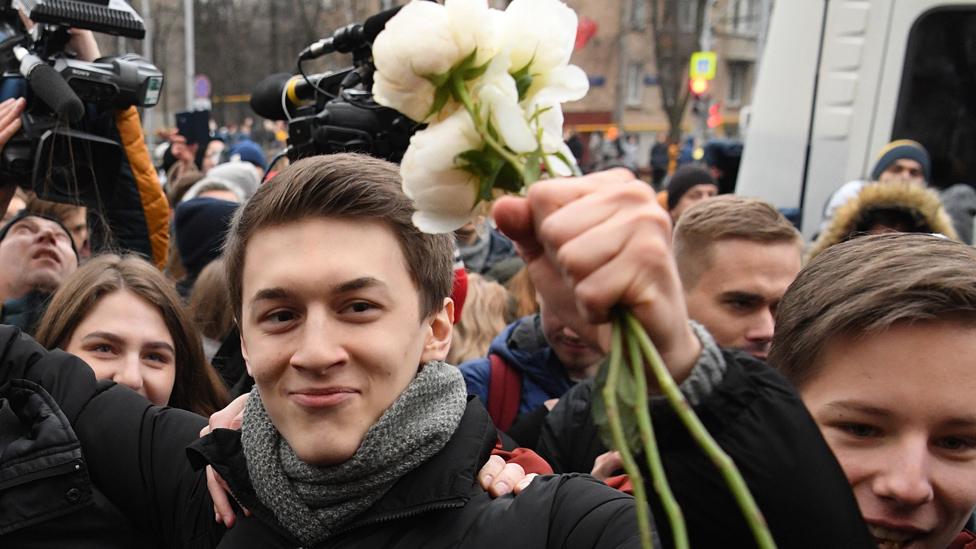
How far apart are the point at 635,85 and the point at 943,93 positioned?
42.3 meters

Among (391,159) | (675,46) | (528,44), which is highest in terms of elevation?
(528,44)

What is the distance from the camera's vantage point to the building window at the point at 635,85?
46469 millimetres

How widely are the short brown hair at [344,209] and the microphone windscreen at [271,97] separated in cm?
165

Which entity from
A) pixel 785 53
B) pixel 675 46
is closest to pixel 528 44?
pixel 785 53

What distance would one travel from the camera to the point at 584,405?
276 centimetres

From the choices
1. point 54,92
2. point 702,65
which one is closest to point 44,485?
point 54,92

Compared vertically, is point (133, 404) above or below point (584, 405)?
above

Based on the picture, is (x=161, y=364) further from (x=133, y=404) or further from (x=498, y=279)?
(x=498, y=279)

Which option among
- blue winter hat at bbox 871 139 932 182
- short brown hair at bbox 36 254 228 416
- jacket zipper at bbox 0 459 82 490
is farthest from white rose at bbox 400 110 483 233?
blue winter hat at bbox 871 139 932 182

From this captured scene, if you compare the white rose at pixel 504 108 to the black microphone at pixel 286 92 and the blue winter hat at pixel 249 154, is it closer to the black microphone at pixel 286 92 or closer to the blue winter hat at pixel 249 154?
the black microphone at pixel 286 92

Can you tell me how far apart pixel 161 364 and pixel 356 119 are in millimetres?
886

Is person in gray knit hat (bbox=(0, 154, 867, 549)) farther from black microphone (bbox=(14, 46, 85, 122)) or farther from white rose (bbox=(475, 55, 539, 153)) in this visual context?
black microphone (bbox=(14, 46, 85, 122))

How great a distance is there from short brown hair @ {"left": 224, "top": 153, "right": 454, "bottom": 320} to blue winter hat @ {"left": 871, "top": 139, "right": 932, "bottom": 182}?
4.32 m

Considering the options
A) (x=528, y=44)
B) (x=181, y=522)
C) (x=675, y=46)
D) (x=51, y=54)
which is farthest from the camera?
(x=675, y=46)
